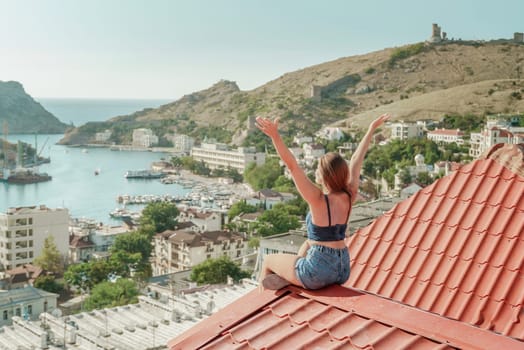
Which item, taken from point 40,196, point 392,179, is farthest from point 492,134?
point 40,196

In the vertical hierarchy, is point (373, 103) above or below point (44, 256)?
above

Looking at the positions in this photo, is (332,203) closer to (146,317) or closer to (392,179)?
(146,317)

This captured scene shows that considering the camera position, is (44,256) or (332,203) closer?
(332,203)

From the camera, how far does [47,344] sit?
10.5m

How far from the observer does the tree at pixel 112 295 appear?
16375 millimetres

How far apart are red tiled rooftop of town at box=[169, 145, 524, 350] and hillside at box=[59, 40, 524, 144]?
5033 centimetres

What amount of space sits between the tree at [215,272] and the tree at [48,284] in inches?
146

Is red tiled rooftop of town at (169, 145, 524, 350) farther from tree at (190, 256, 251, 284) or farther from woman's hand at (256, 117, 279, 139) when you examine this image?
tree at (190, 256, 251, 284)

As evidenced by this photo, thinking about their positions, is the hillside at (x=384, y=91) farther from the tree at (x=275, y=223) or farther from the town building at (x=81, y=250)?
the town building at (x=81, y=250)

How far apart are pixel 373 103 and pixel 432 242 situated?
6567 cm

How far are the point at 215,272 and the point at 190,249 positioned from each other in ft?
14.2

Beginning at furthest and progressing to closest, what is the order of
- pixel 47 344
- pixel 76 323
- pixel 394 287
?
1. pixel 76 323
2. pixel 47 344
3. pixel 394 287

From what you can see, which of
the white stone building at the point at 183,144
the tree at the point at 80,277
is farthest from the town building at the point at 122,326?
the white stone building at the point at 183,144

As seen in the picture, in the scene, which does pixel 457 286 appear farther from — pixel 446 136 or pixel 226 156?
pixel 226 156
